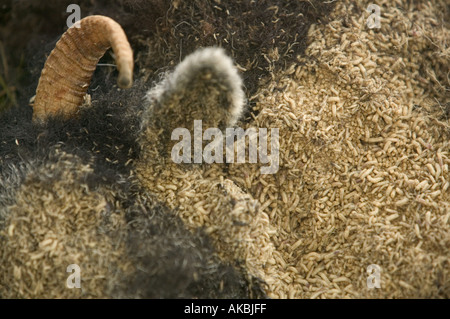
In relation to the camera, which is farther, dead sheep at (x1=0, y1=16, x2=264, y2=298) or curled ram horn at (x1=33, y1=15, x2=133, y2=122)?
curled ram horn at (x1=33, y1=15, x2=133, y2=122)

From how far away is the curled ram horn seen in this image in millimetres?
2383

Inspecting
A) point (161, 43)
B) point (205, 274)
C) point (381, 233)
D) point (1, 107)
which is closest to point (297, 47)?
point (161, 43)

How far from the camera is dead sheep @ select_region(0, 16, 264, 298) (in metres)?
2.23

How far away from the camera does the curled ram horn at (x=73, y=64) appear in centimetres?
238

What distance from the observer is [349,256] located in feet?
8.09

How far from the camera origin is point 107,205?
2371 millimetres

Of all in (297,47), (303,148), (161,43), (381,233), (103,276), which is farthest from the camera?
(161,43)

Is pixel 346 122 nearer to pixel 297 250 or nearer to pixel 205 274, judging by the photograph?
pixel 297 250

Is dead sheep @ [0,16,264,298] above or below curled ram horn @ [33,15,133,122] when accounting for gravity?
below

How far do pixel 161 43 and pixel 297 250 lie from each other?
154 centimetres

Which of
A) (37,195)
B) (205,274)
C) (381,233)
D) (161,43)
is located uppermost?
(161,43)

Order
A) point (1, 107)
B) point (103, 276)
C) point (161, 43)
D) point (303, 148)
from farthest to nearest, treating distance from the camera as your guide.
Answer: point (1, 107), point (161, 43), point (303, 148), point (103, 276)

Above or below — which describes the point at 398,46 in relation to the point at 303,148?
above

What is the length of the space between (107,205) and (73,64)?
825 mm
